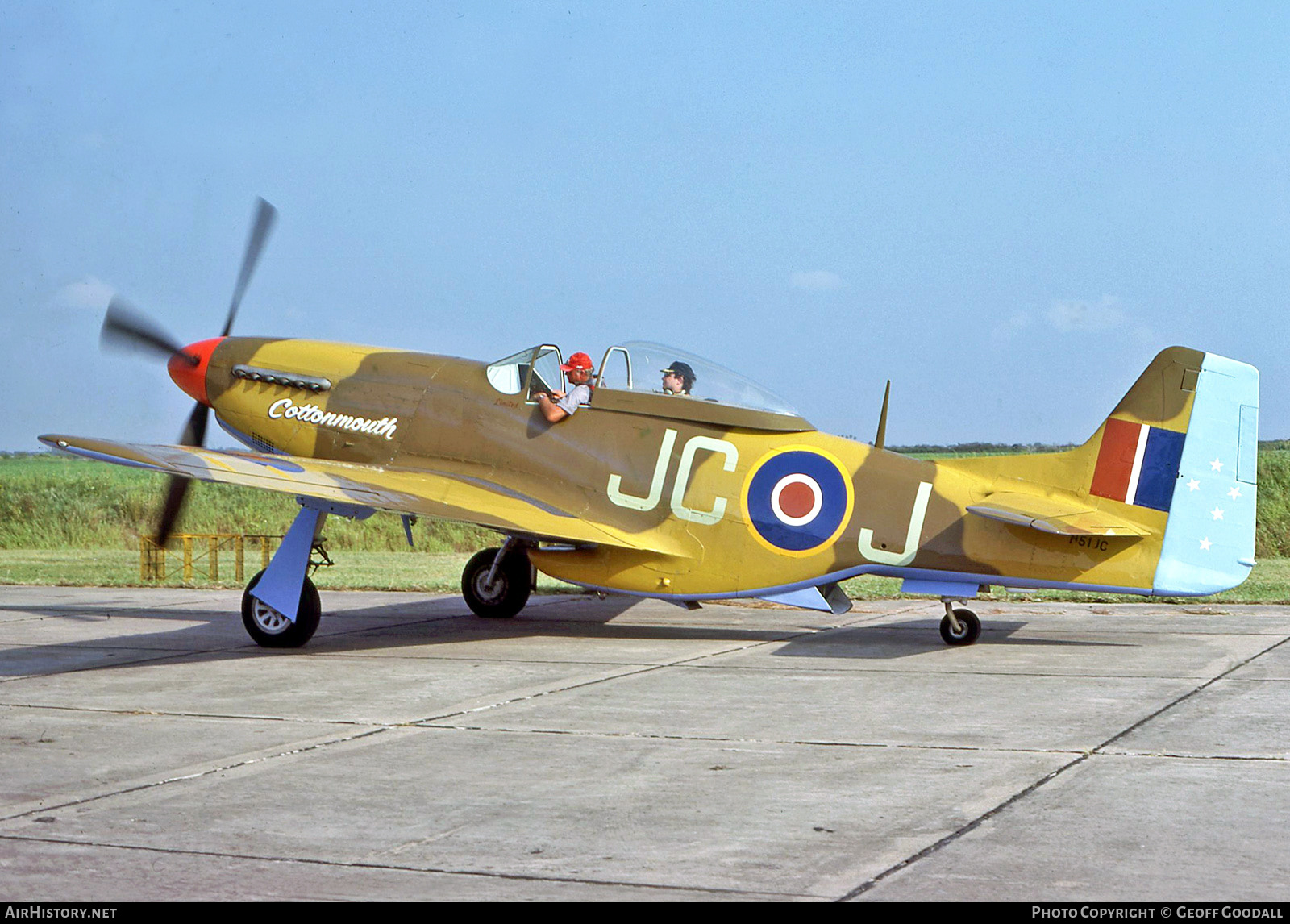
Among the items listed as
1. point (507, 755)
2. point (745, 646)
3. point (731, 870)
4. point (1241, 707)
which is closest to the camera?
point (731, 870)

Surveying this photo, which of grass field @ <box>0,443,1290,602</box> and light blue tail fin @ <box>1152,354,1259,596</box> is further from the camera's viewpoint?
grass field @ <box>0,443,1290,602</box>

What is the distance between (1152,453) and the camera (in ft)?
33.6

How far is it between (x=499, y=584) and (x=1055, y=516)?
572 centimetres

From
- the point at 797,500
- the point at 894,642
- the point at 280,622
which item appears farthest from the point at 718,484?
the point at 280,622

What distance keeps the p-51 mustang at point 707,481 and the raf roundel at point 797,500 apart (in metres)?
0.01

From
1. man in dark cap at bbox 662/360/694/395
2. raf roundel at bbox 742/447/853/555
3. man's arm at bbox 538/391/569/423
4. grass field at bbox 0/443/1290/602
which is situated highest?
man in dark cap at bbox 662/360/694/395

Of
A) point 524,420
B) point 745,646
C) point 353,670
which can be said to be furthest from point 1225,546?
point 353,670

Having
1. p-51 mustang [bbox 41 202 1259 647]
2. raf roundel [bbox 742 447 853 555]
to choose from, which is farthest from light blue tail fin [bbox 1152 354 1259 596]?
raf roundel [bbox 742 447 853 555]

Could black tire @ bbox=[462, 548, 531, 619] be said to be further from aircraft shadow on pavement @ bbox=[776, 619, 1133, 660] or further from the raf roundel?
the raf roundel

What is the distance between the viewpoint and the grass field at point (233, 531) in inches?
685

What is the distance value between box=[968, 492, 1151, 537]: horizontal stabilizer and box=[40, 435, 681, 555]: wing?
2.66m

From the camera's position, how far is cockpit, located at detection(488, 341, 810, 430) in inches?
449
